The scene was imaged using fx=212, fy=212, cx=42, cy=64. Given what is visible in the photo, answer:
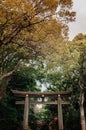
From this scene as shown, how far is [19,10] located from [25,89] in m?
12.7

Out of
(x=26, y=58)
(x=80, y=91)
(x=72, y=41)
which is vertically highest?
(x=72, y=41)

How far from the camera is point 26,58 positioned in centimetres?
1102

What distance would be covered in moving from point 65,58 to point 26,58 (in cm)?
325

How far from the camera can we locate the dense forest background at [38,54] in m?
7.28

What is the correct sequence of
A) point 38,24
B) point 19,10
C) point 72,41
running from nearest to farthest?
point 19,10 → point 38,24 → point 72,41

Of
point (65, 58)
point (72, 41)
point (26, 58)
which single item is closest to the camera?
point (26, 58)

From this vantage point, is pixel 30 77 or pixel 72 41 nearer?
pixel 72 41

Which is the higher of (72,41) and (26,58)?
(72,41)

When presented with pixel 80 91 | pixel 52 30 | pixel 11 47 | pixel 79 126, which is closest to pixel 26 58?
pixel 11 47

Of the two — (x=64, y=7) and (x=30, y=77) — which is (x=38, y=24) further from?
(x=30, y=77)

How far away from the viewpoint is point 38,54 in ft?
32.9

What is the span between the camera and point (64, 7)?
790 centimetres

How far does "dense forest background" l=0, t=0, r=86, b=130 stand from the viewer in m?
7.28

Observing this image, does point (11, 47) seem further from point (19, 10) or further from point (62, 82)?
point (62, 82)
